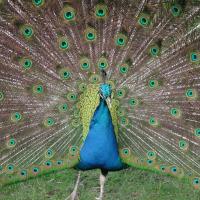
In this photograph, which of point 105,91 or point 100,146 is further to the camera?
point 100,146

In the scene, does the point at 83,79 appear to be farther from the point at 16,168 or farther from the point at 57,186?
the point at 57,186

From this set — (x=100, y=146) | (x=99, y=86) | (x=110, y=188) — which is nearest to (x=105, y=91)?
(x=99, y=86)

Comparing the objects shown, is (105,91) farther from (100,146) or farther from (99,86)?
(100,146)

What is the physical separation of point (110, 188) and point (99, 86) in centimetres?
133

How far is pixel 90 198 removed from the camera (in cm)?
431

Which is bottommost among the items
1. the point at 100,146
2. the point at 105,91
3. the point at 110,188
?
the point at 110,188

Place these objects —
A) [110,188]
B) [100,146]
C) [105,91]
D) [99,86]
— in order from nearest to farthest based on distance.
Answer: [105,91] < [99,86] < [100,146] < [110,188]

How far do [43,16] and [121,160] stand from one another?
44.9 inches

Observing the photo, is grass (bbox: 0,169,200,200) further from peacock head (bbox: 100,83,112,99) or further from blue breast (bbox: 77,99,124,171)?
peacock head (bbox: 100,83,112,99)

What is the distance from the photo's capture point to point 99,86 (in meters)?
3.45

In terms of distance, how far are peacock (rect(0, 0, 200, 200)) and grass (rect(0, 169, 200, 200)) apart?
634 millimetres

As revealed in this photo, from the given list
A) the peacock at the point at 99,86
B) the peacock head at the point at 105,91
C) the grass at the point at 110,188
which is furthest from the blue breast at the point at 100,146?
the grass at the point at 110,188

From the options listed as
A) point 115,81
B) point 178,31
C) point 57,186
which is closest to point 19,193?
point 57,186

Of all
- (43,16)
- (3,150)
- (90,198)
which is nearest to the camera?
(43,16)
